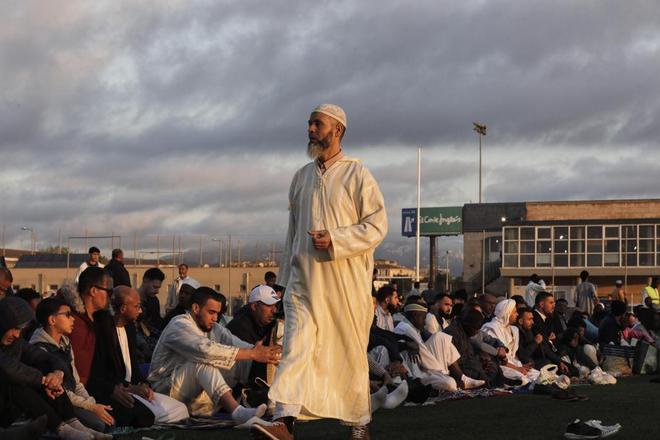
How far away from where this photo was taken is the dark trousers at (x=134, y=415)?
23.5ft

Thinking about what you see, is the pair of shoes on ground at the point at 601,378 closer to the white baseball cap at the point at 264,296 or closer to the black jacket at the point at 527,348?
the black jacket at the point at 527,348

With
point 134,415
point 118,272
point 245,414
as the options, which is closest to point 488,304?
point 118,272

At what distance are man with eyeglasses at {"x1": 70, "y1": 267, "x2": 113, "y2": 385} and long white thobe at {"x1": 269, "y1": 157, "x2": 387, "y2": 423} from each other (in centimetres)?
165

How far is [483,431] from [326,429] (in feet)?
3.52

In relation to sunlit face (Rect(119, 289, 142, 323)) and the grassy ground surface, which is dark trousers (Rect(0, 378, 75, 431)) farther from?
sunlit face (Rect(119, 289, 142, 323))

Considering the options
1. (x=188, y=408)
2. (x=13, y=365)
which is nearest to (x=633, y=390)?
(x=188, y=408)

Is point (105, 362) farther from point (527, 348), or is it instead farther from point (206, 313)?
point (527, 348)

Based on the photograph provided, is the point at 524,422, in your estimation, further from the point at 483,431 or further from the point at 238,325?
the point at 238,325

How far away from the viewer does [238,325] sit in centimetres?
935

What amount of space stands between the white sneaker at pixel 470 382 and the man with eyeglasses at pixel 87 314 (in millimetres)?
4798

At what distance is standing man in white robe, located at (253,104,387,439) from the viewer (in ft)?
19.8

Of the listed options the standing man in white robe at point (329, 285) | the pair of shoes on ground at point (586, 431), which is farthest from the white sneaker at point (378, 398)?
the pair of shoes on ground at point (586, 431)

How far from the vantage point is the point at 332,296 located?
6234 mm

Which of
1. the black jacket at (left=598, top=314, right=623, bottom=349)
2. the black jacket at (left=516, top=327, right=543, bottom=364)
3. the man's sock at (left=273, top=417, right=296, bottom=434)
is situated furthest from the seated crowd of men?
the black jacket at (left=598, top=314, right=623, bottom=349)
